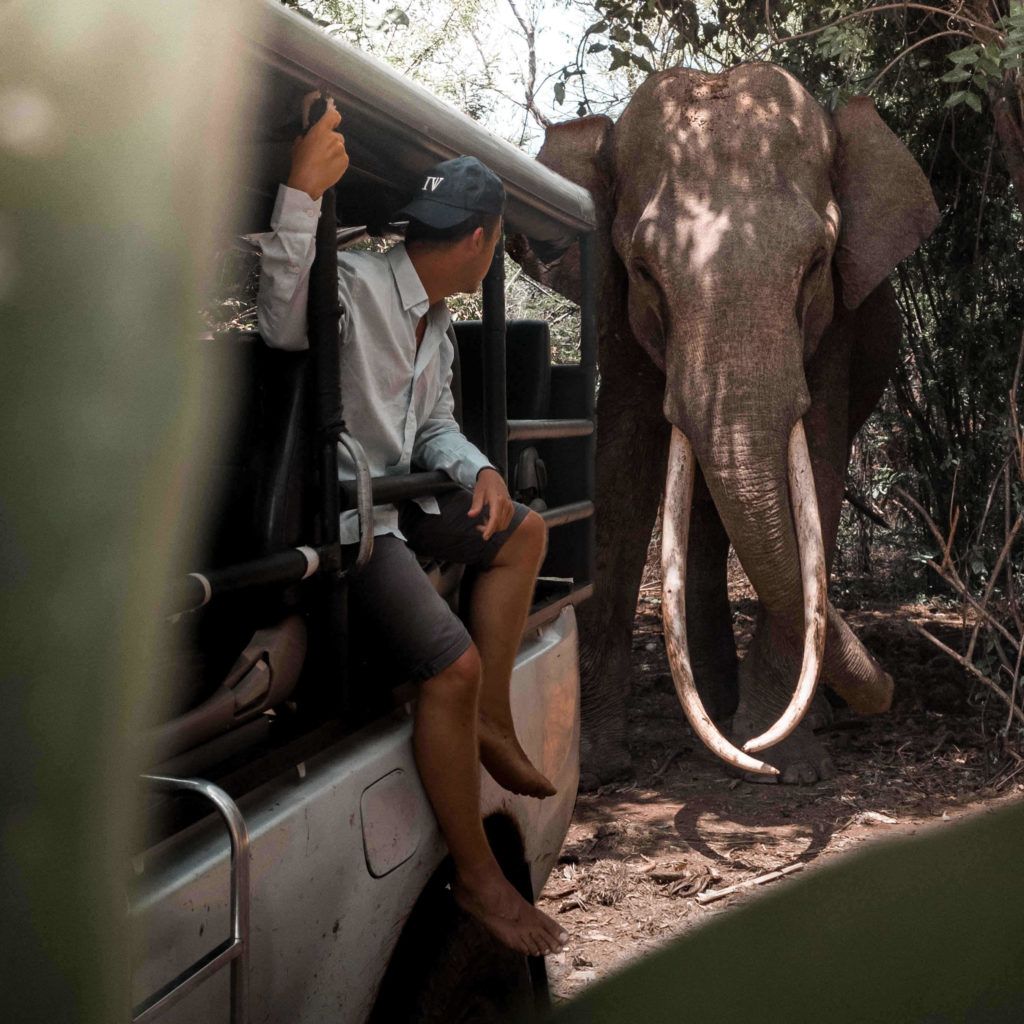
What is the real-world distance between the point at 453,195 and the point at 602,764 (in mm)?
3718

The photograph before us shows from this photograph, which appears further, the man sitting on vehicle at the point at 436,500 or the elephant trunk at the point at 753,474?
the elephant trunk at the point at 753,474

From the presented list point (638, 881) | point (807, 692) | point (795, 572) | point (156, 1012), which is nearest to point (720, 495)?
point (795, 572)

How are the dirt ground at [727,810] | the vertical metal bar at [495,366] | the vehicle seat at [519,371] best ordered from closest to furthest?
the vertical metal bar at [495,366]
the vehicle seat at [519,371]
the dirt ground at [727,810]

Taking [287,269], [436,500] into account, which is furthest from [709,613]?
[287,269]

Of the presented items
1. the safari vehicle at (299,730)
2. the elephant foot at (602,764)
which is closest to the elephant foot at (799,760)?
the elephant foot at (602,764)

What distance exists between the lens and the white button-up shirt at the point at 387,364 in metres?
2.09

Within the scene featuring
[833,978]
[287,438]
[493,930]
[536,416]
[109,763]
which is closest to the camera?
[833,978]

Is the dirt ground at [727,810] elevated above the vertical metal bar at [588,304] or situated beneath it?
situated beneath

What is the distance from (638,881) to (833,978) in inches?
148

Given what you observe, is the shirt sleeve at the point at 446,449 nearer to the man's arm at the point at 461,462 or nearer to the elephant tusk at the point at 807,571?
the man's arm at the point at 461,462

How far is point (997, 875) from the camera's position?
39.8 inches

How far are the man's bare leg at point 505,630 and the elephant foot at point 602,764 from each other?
315 centimetres

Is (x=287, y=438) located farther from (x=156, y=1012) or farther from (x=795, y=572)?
(x=795, y=572)

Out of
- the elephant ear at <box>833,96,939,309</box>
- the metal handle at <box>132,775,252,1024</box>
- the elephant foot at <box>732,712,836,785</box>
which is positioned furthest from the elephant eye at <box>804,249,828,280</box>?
the metal handle at <box>132,775,252,1024</box>
